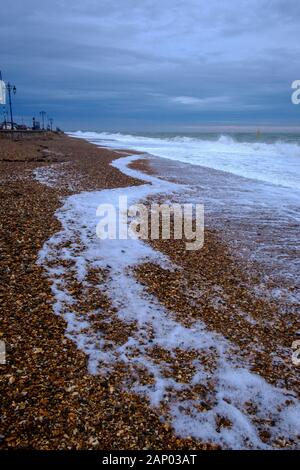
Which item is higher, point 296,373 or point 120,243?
point 120,243

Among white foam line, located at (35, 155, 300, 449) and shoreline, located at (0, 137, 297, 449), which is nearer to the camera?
shoreline, located at (0, 137, 297, 449)

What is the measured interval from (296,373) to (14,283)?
4149 millimetres

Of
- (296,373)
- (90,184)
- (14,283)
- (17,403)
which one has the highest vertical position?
(90,184)

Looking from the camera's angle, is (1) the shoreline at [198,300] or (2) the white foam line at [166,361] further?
(2) the white foam line at [166,361]

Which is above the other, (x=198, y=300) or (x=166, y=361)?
(x=198, y=300)

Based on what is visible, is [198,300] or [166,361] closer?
[166,361]

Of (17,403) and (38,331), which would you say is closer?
(17,403)

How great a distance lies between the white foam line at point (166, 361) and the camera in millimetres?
3413

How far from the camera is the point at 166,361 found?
421cm

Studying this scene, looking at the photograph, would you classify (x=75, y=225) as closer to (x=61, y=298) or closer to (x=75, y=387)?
(x=61, y=298)

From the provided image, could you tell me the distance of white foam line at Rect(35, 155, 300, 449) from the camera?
3.41 meters

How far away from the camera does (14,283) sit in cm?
535

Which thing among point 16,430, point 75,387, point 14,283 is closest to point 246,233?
point 14,283
